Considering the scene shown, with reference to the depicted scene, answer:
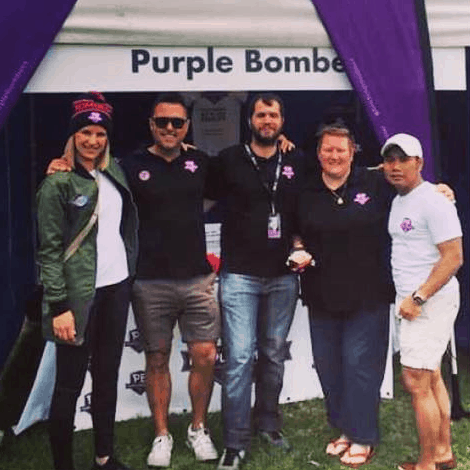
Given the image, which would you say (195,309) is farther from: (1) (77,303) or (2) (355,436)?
(2) (355,436)

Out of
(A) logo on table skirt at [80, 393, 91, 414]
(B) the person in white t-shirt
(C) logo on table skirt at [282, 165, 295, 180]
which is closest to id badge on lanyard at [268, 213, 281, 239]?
(C) logo on table skirt at [282, 165, 295, 180]

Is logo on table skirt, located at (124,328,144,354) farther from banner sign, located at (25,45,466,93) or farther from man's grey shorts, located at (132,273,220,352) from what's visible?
banner sign, located at (25,45,466,93)

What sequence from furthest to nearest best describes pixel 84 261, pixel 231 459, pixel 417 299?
pixel 231 459
pixel 417 299
pixel 84 261

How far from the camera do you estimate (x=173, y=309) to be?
10.5 feet

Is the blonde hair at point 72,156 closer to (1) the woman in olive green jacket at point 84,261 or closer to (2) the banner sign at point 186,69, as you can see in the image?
(1) the woman in olive green jacket at point 84,261

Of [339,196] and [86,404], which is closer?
[339,196]

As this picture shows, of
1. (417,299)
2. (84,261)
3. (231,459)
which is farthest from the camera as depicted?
(231,459)

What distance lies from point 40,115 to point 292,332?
185 centimetres

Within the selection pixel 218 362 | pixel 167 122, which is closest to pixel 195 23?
pixel 167 122

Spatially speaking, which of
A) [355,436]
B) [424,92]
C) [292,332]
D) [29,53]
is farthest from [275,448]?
[29,53]

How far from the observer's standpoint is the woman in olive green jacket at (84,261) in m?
2.76

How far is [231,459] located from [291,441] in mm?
478

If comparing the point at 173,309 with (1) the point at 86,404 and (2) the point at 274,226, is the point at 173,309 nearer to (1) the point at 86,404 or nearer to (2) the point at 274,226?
(2) the point at 274,226

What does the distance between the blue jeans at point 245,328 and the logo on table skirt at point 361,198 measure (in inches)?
17.1
